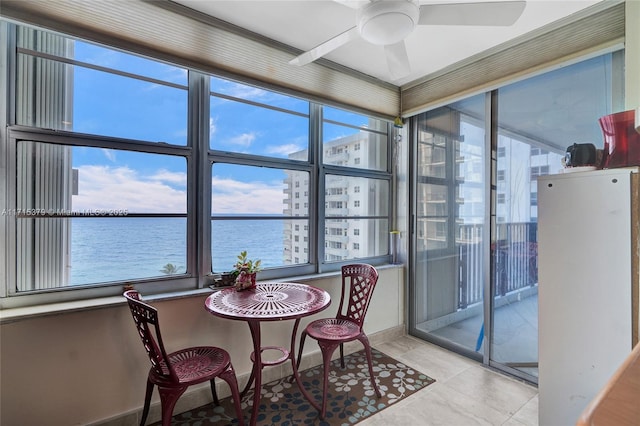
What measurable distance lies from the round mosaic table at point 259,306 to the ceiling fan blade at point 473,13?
1.73m

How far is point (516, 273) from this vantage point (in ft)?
8.13

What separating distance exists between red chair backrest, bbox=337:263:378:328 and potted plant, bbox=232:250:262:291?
0.81 m

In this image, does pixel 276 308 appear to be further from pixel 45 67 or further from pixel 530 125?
pixel 530 125

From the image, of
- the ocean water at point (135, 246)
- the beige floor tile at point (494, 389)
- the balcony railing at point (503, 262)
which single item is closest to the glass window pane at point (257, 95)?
the ocean water at point (135, 246)

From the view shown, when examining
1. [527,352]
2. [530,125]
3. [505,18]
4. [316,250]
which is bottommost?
[527,352]

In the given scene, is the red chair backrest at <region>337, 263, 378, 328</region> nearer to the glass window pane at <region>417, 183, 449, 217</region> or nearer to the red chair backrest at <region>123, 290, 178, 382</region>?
the glass window pane at <region>417, 183, 449, 217</region>

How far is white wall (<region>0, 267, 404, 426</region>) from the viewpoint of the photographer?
5.07 ft

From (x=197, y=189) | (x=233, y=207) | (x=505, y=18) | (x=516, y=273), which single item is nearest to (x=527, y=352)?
(x=516, y=273)

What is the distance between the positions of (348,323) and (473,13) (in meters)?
2.16

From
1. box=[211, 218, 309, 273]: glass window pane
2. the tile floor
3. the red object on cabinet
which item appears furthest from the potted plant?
the red object on cabinet

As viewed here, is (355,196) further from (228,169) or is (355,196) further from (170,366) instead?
(170,366)

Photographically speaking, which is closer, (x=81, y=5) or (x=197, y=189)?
(x=81, y=5)

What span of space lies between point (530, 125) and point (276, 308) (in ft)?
8.01

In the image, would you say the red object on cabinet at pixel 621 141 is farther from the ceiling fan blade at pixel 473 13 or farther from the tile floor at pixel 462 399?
the tile floor at pixel 462 399
